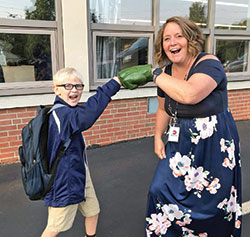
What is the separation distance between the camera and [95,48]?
4438 mm

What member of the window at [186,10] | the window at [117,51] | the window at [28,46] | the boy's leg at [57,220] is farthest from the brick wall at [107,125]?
the boy's leg at [57,220]

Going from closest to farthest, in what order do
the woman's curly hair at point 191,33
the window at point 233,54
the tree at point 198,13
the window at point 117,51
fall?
the woman's curly hair at point 191,33, the window at point 117,51, the tree at point 198,13, the window at point 233,54

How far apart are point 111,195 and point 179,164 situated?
4.93ft

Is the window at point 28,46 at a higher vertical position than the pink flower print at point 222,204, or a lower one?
higher

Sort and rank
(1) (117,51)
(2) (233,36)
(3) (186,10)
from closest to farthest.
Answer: (1) (117,51)
(3) (186,10)
(2) (233,36)

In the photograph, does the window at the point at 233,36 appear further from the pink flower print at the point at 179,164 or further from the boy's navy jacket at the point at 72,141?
the boy's navy jacket at the point at 72,141

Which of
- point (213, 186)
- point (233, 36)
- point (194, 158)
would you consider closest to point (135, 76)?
point (194, 158)

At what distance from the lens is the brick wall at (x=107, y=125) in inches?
153

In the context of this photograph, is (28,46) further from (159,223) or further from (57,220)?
(159,223)

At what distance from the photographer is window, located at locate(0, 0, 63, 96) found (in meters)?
3.81

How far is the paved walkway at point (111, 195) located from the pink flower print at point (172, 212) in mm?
706

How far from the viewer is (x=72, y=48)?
4.09 metres

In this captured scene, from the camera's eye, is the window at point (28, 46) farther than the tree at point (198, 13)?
No

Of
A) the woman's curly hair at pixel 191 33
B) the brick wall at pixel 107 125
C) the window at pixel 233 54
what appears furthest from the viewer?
the window at pixel 233 54
